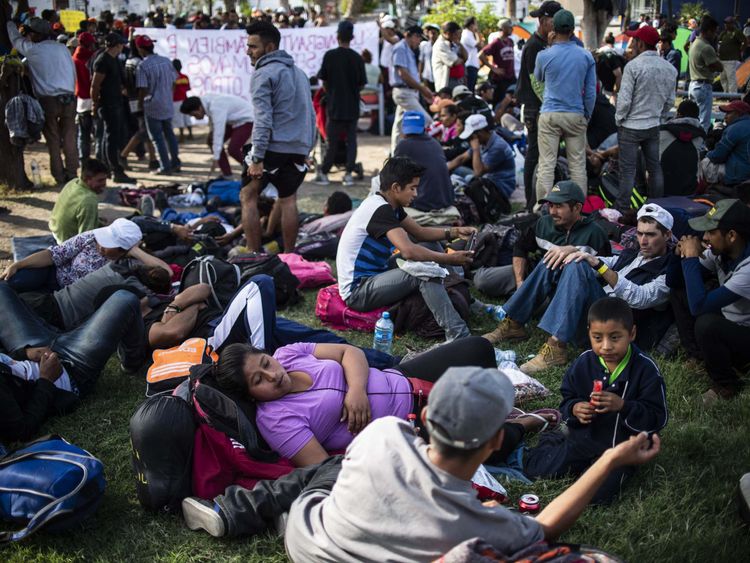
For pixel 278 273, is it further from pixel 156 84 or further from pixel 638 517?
pixel 156 84

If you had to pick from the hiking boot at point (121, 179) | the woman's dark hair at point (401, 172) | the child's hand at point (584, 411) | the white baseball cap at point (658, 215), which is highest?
the woman's dark hair at point (401, 172)

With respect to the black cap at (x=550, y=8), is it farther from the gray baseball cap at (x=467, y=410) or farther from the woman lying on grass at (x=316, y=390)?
the gray baseball cap at (x=467, y=410)

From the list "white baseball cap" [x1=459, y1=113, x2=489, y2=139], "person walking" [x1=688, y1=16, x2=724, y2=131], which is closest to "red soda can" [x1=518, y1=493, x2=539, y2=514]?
"white baseball cap" [x1=459, y1=113, x2=489, y2=139]

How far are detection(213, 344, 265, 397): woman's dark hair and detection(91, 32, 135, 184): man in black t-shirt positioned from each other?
7.92 m

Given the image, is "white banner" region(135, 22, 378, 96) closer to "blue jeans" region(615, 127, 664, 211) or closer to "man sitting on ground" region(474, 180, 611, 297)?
"blue jeans" region(615, 127, 664, 211)

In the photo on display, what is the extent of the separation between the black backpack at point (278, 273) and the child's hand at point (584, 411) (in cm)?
330

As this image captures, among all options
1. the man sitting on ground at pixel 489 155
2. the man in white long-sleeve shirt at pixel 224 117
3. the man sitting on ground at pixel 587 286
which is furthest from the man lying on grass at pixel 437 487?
the man in white long-sleeve shirt at pixel 224 117

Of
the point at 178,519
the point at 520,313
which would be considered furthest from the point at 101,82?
the point at 178,519

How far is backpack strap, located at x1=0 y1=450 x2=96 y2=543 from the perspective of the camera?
3.31 meters

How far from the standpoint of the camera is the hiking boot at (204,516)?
3342mm

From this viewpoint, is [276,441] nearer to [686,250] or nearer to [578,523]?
[578,523]

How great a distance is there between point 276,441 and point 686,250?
9.12 ft

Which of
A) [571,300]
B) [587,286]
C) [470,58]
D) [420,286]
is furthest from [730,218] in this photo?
[470,58]

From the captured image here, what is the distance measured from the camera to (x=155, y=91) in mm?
10836
